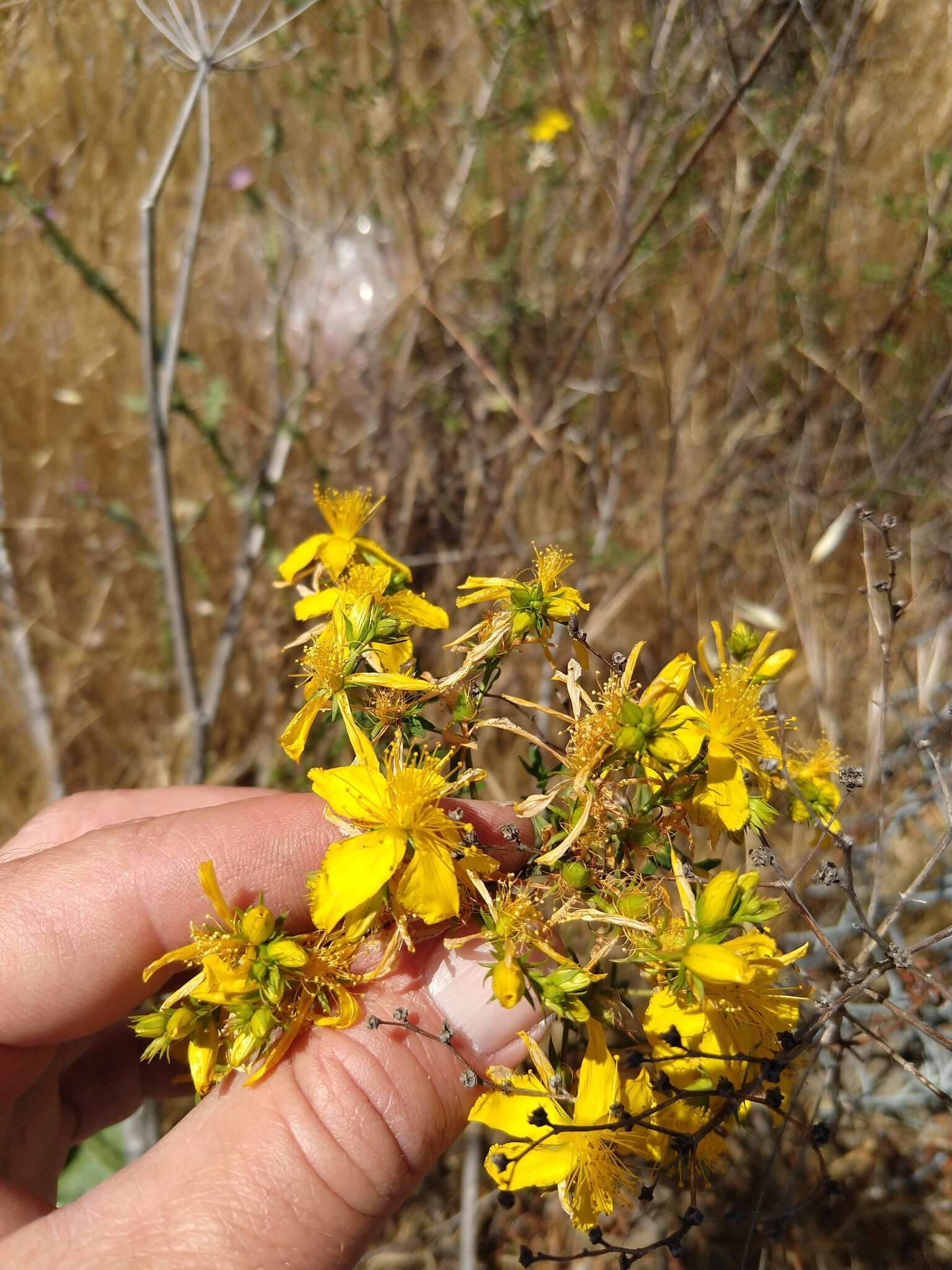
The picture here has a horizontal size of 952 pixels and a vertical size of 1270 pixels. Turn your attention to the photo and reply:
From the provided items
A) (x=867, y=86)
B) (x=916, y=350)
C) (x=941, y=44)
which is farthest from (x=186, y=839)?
(x=941, y=44)

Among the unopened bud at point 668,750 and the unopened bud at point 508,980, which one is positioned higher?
Answer: the unopened bud at point 668,750

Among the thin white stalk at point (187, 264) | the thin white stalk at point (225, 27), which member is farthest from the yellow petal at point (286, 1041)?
the thin white stalk at point (225, 27)

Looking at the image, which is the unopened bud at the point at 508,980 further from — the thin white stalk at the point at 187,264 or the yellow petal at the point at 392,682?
the thin white stalk at the point at 187,264

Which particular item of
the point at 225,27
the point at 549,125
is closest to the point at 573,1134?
the point at 225,27

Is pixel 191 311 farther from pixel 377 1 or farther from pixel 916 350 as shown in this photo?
pixel 916 350

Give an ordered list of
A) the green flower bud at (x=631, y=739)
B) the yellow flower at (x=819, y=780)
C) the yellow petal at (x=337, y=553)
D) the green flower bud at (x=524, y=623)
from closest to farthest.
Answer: the green flower bud at (x=631, y=739) < the green flower bud at (x=524, y=623) < the yellow flower at (x=819, y=780) < the yellow petal at (x=337, y=553)

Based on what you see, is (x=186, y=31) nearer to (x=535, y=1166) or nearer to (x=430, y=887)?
(x=430, y=887)

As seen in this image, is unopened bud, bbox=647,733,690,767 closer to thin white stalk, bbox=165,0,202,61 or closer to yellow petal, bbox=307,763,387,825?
yellow petal, bbox=307,763,387,825

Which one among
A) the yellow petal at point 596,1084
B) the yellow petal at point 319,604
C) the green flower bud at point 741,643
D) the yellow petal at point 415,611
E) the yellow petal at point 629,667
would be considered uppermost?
the yellow petal at point 319,604

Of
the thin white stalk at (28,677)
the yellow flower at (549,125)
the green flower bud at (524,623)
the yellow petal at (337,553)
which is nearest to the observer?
the green flower bud at (524,623)
